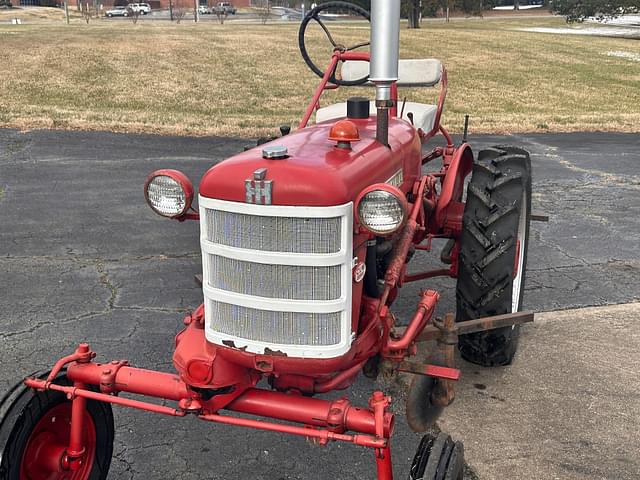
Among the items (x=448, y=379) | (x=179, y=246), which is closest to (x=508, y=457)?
(x=448, y=379)

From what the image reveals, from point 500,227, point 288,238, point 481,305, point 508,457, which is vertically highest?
point 288,238

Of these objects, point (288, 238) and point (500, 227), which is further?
point (500, 227)

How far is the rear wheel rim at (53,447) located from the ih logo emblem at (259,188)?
1175mm

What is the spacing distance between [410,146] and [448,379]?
4.31ft

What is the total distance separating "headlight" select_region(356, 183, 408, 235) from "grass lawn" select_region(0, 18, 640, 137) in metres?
9.40

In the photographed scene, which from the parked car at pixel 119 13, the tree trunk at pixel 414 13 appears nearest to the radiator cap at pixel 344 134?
the tree trunk at pixel 414 13

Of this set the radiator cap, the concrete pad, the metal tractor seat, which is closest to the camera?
the radiator cap

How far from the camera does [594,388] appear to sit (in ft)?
11.9

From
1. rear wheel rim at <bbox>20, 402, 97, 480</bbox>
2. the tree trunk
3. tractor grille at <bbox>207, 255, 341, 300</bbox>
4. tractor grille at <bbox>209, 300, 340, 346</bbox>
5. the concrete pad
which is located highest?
the tree trunk

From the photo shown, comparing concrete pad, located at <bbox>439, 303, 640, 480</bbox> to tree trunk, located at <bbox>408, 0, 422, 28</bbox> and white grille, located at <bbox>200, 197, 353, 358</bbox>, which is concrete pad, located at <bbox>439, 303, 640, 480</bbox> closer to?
white grille, located at <bbox>200, 197, 353, 358</bbox>

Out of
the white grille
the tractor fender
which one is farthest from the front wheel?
the tractor fender

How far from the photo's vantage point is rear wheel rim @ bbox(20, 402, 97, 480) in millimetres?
2559

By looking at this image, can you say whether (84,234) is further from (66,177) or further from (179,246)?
(66,177)

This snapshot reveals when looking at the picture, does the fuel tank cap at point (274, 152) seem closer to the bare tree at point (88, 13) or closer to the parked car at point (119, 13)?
the bare tree at point (88, 13)
